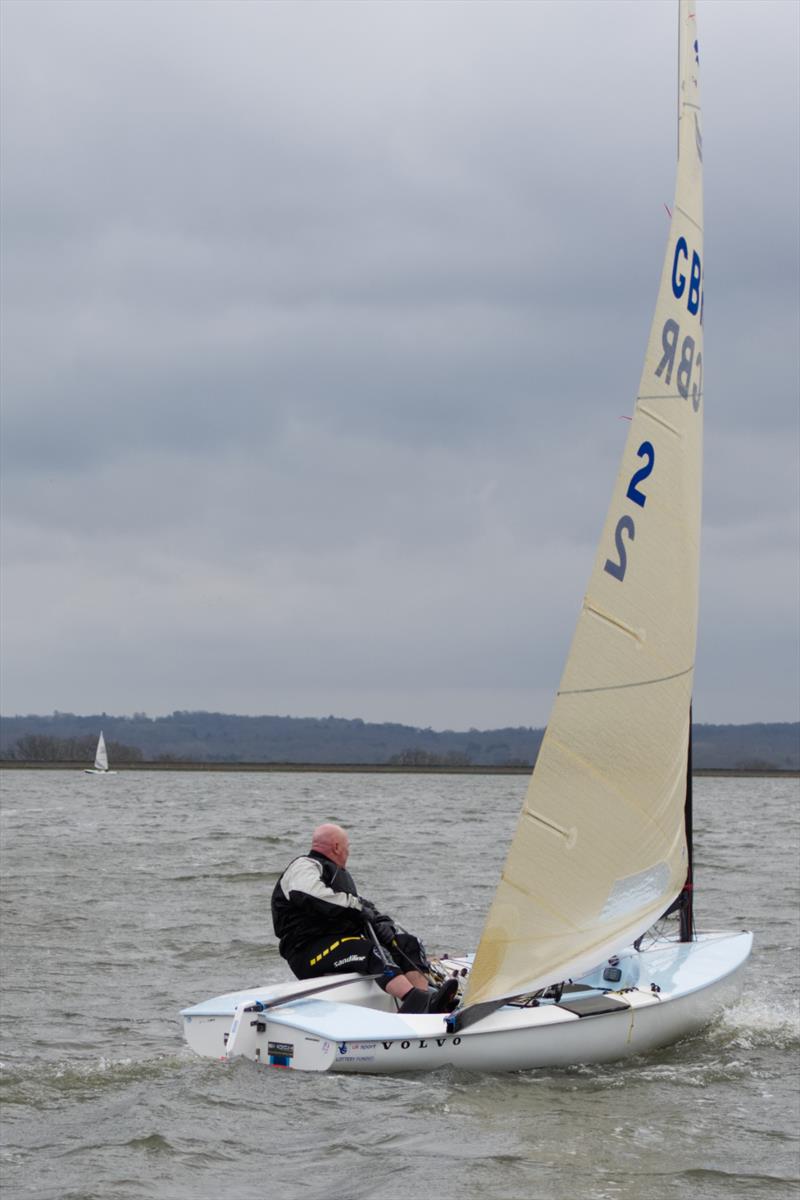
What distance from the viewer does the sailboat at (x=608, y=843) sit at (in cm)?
820

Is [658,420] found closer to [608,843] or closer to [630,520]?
[630,520]

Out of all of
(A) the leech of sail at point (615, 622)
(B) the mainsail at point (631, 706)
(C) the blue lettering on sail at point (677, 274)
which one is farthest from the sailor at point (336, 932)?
(C) the blue lettering on sail at point (677, 274)

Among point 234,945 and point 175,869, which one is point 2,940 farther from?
point 175,869

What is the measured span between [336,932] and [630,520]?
301cm

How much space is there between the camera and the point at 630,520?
8.91 metres

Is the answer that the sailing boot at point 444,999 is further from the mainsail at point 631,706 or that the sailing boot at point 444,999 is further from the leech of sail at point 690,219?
the leech of sail at point 690,219

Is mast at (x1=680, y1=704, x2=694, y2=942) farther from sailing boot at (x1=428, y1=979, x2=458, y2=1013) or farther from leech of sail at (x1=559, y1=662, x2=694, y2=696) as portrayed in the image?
sailing boot at (x1=428, y1=979, x2=458, y2=1013)

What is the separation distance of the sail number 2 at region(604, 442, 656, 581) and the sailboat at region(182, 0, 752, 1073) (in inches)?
0.5


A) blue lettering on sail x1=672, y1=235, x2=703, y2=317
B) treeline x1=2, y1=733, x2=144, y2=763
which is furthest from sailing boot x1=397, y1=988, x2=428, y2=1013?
treeline x1=2, y1=733, x2=144, y2=763

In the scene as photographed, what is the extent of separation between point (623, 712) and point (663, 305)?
8.26ft

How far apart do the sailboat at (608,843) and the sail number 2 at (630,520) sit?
0.01 m

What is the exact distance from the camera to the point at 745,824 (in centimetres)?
4106

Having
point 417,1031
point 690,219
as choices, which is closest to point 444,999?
point 417,1031

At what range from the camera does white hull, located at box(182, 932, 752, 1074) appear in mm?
7988
